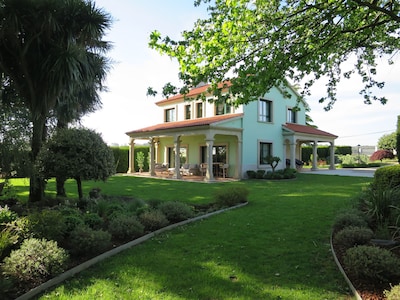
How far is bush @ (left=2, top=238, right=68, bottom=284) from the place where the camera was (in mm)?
3689

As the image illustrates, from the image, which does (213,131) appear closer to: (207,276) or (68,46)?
(68,46)

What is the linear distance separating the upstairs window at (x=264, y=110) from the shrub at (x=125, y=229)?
1643cm

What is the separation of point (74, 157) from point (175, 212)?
3.28 m

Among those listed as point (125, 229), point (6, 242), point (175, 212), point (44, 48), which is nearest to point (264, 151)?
point (175, 212)

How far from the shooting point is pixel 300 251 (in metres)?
4.91

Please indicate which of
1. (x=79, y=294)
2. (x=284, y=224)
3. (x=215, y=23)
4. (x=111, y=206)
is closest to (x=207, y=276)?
(x=79, y=294)

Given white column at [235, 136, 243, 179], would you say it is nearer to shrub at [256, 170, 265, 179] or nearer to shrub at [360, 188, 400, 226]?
shrub at [256, 170, 265, 179]

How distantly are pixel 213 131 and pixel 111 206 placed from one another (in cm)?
1121

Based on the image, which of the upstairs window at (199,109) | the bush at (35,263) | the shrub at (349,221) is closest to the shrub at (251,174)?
the upstairs window at (199,109)

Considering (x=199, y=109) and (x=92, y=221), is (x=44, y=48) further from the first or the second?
(x=199, y=109)

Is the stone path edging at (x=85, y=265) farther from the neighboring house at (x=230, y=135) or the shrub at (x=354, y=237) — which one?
the neighboring house at (x=230, y=135)

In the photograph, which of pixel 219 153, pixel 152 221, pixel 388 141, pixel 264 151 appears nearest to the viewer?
pixel 152 221

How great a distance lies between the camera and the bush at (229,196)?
884cm

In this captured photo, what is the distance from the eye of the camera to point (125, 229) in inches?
217
